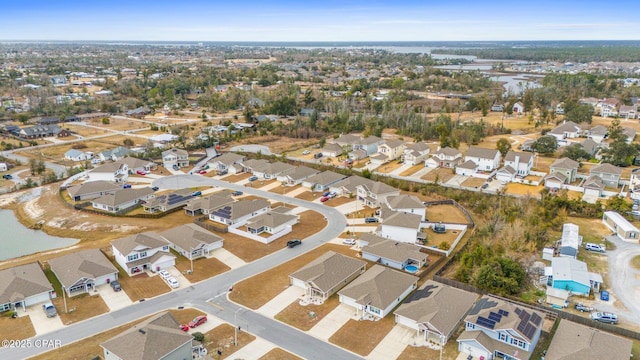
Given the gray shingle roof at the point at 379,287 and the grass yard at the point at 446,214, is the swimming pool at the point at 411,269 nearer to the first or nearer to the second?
the gray shingle roof at the point at 379,287

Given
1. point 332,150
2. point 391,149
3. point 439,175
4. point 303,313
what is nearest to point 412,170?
point 439,175

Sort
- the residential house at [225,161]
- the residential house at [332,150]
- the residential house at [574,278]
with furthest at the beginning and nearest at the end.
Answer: the residential house at [332,150], the residential house at [225,161], the residential house at [574,278]

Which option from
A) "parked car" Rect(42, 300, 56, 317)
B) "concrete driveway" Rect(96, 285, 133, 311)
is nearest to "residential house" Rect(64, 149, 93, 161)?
"concrete driveway" Rect(96, 285, 133, 311)

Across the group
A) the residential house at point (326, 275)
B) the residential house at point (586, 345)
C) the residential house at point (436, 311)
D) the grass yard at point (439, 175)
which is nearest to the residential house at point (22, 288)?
the residential house at point (326, 275)

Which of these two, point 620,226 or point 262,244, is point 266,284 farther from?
point 620,226

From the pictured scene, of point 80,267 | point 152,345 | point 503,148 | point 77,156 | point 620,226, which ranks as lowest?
point 77,156

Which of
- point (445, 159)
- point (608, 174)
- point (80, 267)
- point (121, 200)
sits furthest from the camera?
point (445, 159)
